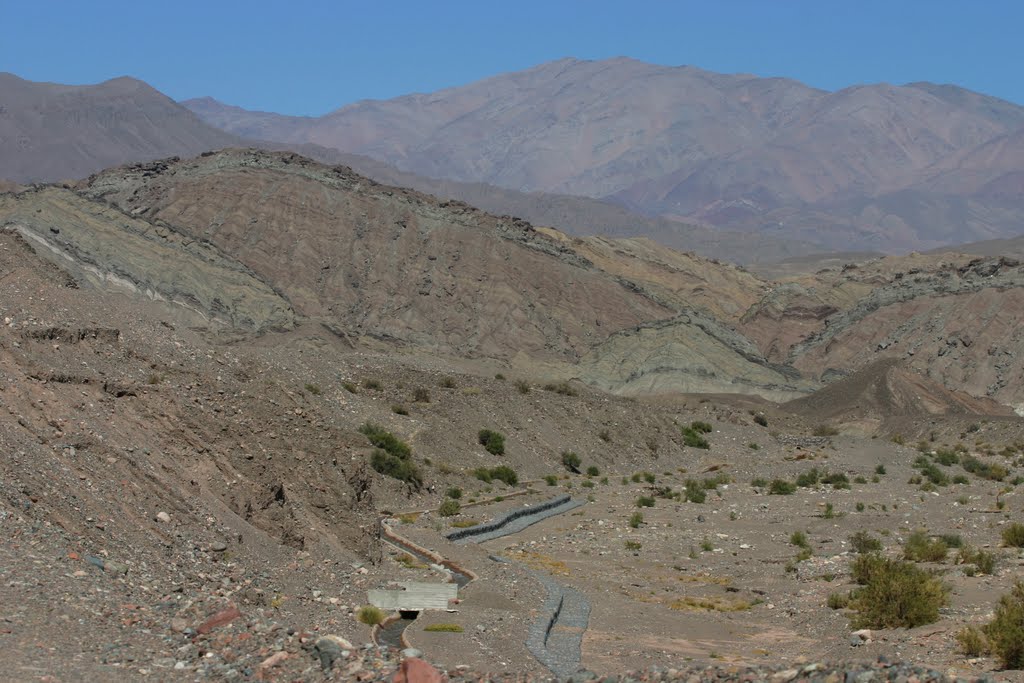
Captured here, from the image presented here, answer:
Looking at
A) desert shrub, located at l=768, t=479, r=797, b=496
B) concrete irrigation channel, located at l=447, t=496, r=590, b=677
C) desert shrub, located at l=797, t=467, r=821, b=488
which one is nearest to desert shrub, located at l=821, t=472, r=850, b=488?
desert shrub, located at l=797, t=467, r=821, b=488

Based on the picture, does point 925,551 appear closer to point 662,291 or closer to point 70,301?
point 70,301

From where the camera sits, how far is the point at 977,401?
77062 millimetres

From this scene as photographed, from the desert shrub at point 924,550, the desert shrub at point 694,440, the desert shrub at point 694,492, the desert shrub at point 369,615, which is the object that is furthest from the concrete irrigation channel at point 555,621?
the desert shrub at point 694,440

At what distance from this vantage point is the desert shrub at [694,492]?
40.3 meters

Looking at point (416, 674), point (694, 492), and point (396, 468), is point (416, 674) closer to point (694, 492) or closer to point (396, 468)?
point (396, 468)

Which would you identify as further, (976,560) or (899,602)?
(976,560)

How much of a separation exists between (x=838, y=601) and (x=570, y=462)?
23.9m

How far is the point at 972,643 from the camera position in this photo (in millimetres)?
16875

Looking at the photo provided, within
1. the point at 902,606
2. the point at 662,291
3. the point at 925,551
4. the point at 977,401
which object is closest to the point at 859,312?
the point at 662,291

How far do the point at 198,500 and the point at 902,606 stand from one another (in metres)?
9.74

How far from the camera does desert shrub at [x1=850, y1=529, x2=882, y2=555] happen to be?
28375 mm

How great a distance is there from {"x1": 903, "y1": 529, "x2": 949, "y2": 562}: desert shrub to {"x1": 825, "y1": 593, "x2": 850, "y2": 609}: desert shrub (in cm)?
396

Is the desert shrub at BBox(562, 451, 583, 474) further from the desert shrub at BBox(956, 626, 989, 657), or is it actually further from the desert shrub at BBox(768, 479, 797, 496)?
the desert shrub at BBox(956, 626, 989, 657)

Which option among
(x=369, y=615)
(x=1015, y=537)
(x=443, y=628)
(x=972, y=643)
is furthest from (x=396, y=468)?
(x=972, y=643)
